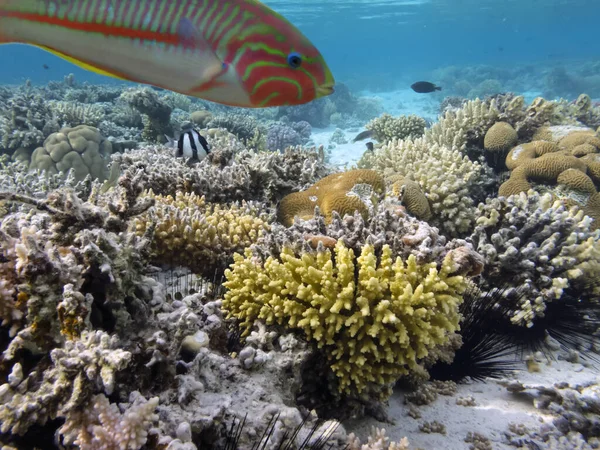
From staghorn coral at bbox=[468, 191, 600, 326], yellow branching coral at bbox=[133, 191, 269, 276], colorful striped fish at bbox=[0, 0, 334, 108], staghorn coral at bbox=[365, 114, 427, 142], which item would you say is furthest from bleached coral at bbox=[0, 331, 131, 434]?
staghorn coral at bbox=[365, 114, 427, 142]

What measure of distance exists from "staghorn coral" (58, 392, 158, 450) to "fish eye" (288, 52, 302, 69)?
4.94 feet

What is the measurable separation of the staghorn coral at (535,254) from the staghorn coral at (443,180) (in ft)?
1.39

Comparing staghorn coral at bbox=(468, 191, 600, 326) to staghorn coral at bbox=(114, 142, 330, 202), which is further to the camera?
staghorn coral at bbox=(114, 142, 330, 202)

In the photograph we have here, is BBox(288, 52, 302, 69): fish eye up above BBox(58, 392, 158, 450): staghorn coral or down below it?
above

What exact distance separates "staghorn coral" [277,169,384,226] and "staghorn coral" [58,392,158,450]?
2.83 meters

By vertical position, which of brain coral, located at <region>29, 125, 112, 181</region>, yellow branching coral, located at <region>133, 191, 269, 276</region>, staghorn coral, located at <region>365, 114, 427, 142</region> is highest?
staghorn coral, located at <region>365, 114, 427, 142</region>

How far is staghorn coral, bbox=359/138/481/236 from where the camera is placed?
482 centimetres

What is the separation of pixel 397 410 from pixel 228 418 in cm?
178

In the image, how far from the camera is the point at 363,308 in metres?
2.52

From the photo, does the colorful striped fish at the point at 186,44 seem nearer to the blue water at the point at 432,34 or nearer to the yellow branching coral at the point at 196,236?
the yellow branching coral at the point at 196,236

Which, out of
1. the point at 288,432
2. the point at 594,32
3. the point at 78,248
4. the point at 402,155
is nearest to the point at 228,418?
the point at 288,432

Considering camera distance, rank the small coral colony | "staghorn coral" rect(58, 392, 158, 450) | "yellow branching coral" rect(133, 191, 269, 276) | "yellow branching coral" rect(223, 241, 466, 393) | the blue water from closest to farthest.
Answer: "staghorn coral" rect(58, 392, 158, 450) → the small coral colony → "yellow branching coral" rect(223, 241, 466, 393) → "yellow branching coral" rect(133, 191, 269, 276) → the blue water

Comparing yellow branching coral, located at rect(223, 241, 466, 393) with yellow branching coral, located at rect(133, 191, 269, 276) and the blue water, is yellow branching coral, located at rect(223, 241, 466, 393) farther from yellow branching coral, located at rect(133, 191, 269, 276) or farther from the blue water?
the blue water

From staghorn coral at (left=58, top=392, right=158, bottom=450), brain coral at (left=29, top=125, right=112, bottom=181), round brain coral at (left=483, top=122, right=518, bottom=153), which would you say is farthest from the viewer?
brain coral at (left=29, top=125, right=112, bottom=181)
